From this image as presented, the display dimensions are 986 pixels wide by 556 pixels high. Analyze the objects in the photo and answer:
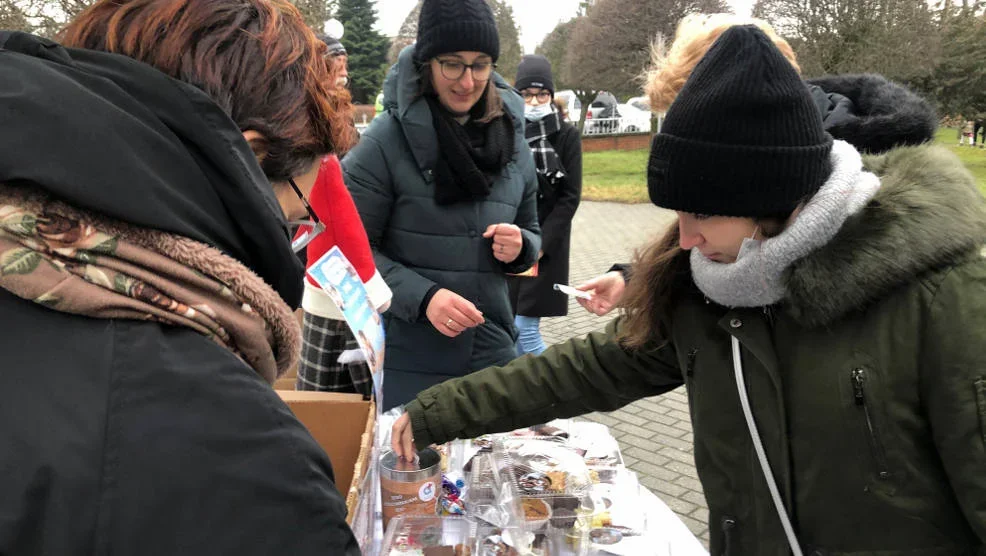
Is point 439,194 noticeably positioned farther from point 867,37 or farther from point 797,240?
point 867,37

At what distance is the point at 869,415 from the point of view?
112cm

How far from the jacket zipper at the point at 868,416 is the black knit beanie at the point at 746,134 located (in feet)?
0.99

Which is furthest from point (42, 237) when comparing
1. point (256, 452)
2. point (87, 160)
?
point (256, 452)

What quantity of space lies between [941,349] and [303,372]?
182cm

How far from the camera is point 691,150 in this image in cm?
117

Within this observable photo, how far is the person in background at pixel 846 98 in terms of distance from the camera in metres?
1.47

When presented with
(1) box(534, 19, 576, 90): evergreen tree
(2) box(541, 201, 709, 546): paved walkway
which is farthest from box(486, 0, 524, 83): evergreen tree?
(2) box(541, 201, 709, 546): paved walkway

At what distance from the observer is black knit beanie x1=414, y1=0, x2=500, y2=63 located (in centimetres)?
216

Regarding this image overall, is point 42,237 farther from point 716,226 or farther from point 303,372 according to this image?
point 303,372

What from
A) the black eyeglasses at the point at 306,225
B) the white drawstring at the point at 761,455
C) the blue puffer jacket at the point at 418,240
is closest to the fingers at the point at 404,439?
the black eyeglasses at the point at 306,225

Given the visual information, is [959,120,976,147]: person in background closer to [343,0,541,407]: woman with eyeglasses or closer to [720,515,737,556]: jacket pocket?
[343,0,541,407]: woman with eyeglasses

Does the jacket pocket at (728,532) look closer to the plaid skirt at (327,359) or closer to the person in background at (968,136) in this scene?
the plaid skirt at (327,359)

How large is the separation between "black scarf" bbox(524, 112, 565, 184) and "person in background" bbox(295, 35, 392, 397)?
6.19 feet

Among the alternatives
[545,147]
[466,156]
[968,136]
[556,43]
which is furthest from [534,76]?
[556,43]
